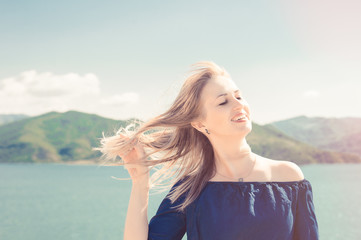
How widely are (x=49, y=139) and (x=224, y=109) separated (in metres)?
154

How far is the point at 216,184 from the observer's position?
2.68 m

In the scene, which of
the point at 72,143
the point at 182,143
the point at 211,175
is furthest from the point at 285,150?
the point at 211,175

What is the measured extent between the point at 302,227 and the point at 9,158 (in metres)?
156

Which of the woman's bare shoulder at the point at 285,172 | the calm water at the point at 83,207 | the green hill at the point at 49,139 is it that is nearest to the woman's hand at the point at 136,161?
the woman's bare shoulder at the point at 285,172

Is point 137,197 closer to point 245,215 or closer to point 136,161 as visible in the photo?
point 136,161

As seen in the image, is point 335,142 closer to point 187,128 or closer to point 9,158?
point 9,158

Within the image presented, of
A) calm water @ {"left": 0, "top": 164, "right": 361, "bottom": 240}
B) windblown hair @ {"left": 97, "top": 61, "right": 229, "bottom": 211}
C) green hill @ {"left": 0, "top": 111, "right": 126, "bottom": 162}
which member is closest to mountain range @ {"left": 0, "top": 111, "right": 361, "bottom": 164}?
green hill @ {"left": 0, "top": 111, "right": 126, "bottom": 162}

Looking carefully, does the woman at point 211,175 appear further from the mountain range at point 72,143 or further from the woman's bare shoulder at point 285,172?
the mountain range at point 72,143

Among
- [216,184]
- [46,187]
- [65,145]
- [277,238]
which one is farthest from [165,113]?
[65,145]

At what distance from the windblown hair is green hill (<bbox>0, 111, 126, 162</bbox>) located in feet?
434

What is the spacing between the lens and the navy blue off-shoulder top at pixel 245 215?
236 cm

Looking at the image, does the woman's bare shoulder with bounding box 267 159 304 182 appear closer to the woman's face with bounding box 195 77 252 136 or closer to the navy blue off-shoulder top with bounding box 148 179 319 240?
the navy blue off-shoulder top with bounding box 148 179 319 240

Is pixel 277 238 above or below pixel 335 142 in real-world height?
above

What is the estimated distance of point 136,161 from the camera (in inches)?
110
